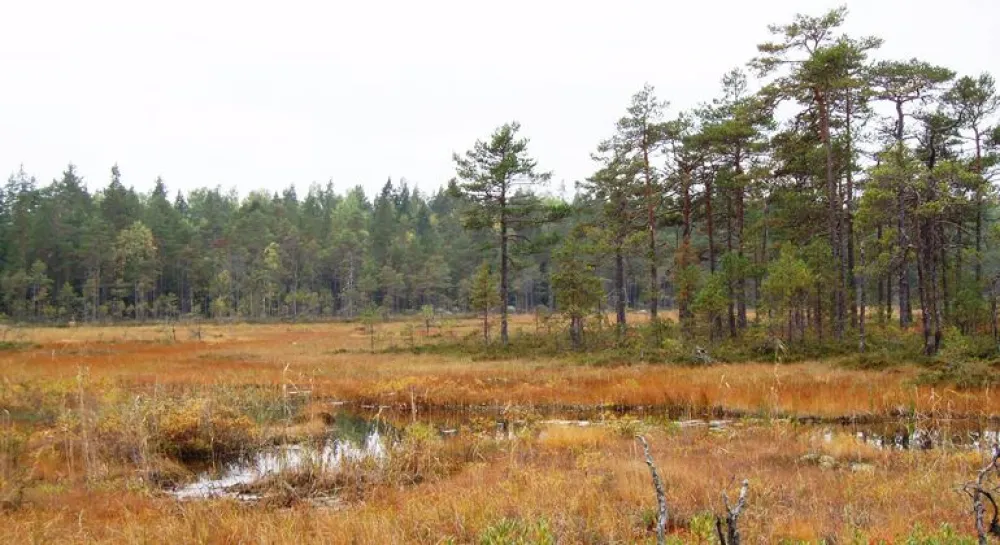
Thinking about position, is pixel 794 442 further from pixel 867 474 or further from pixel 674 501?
pixel 674 501

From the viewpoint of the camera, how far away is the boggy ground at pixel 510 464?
716cm

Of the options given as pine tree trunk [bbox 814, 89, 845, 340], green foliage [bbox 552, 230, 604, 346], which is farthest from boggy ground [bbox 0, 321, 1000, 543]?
green foliage [bbox 552, 230, 604, 346]

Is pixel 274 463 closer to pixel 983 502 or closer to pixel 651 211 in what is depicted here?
pixel 983 502

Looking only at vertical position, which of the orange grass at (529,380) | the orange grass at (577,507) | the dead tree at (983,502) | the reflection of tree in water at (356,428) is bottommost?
the reflection of tree in water at (356,428)

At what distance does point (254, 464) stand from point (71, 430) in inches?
161

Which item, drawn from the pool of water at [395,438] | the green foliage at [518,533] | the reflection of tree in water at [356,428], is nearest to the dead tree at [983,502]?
the green foliage at [518,533]

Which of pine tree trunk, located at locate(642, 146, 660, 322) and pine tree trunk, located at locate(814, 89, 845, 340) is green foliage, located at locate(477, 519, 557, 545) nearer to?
pine tree trunk, located at locate(814, 89, 845, 340)

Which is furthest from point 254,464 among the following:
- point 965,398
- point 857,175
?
point 857,175

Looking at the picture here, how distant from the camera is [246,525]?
7.27 meters

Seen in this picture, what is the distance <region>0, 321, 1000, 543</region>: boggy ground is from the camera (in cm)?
716

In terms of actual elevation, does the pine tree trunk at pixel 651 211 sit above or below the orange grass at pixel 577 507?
above

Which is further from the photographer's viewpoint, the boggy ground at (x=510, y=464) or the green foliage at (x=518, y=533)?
the boggy ground at (x=510, y=464)

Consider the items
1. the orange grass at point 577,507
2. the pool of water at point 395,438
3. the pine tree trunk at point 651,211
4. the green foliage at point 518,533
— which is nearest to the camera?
the green foliage at point 518,533

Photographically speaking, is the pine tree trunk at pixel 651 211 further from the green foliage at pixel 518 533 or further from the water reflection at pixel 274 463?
the green foliage at pixel 518 533
